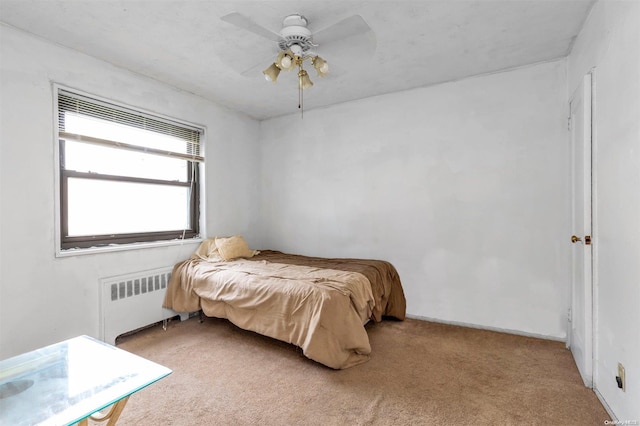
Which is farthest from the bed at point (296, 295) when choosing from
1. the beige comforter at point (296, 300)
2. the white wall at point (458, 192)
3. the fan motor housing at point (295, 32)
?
the fan motor housing at point (295, 32)

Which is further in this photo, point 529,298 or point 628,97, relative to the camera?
point 529,298

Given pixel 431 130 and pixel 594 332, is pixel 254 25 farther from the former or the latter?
pixel 594 332

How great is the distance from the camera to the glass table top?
1.08 m

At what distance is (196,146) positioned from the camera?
3.44 m

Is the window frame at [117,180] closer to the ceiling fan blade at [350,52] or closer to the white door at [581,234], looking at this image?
the ceiling fan blade at [350,52]

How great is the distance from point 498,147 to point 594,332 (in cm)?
168

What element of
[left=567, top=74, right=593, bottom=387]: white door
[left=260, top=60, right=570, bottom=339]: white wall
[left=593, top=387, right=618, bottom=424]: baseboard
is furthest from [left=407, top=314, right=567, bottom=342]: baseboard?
[left=593, top=387, right=618, bottom=424]: baseboard

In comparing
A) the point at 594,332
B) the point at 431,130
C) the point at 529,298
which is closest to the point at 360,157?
the point at 431,130

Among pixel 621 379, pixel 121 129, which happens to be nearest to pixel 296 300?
pixel 621 379

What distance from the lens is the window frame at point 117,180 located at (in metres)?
2.33

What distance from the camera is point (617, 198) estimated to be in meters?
1.50

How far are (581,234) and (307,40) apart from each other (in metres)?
2.28

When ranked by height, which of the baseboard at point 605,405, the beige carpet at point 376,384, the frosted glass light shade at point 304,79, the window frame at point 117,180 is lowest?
the beige carpet at point 376,384

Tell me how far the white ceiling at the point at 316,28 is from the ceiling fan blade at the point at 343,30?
0.16ft
